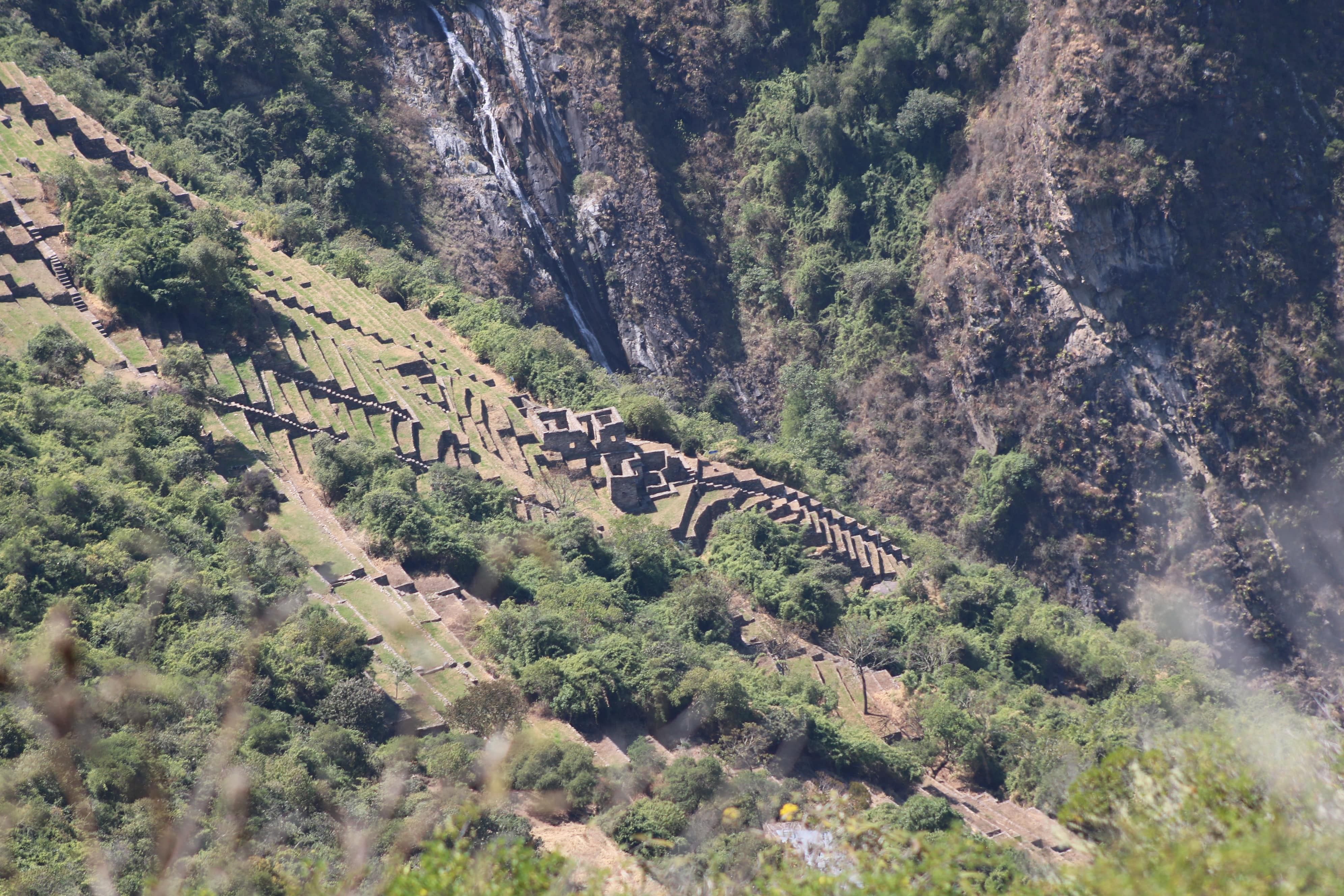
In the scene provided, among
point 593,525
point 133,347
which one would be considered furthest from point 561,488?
point 133,347

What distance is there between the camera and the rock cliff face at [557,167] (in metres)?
49.5

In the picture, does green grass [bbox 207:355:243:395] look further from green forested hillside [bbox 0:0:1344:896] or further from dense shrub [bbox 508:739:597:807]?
dense shrub [bbox 508:739:597:807]

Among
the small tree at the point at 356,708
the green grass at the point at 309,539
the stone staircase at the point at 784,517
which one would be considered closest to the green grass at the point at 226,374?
the green grass at the point at 309,539

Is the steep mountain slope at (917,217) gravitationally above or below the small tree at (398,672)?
above

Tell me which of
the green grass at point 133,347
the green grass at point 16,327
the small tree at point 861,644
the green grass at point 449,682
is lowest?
the small tree at point 861,644

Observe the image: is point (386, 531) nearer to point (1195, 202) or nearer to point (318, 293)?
point (318, 293)

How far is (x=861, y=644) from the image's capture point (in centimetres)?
3094

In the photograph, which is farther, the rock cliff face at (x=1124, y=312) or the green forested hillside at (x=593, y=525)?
the rock cliff face at (x=1124, y=312)

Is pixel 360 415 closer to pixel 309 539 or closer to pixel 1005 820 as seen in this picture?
pixel 309 539

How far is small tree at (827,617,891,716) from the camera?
30.9 m

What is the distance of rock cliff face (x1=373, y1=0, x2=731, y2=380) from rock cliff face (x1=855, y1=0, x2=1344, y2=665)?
1370cm

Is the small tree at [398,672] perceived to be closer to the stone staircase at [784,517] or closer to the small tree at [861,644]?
the stone staircase at [784,517]

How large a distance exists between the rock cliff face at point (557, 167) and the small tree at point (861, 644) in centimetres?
1935

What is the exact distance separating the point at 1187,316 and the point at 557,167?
2440 cm
